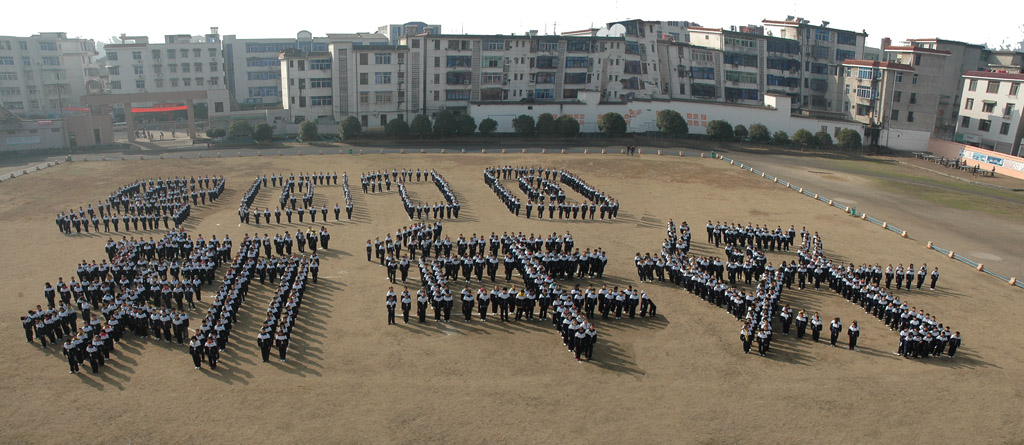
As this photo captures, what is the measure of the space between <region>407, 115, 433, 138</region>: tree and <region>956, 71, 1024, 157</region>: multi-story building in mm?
52337

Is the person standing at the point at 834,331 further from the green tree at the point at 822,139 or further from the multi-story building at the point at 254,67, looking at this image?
the multi-story building at the point at 254,67

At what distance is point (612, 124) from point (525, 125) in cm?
856

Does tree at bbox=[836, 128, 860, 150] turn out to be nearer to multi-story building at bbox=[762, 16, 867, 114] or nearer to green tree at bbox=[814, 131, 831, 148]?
green tree at bbox=[814, 131, 831, 148]

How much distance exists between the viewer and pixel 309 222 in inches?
1485

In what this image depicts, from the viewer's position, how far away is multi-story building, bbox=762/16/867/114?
84.8 m

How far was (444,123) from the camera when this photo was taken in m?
67.3

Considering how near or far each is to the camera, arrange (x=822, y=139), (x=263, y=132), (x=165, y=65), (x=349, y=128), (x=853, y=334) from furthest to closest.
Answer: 1. (x=165, y=65)
2. (x=822, y=139)
3. (x=349, y=128)
4. (x=263, y=132)
5. (x=853, y=334)

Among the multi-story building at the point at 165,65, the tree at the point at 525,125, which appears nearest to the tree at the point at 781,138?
the tree at the point at 525,125

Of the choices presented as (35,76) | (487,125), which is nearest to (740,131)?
(487,125)

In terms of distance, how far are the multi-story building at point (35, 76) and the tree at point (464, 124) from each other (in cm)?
4654

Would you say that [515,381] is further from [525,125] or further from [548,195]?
[525,125]

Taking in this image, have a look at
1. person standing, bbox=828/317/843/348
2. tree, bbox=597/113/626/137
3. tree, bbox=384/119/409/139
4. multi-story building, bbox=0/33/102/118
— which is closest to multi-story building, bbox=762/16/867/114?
tree, bbox=597/113/626/137

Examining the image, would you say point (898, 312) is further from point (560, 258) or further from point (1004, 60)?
point (1004, 60)

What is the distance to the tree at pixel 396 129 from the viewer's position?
6731 cm
